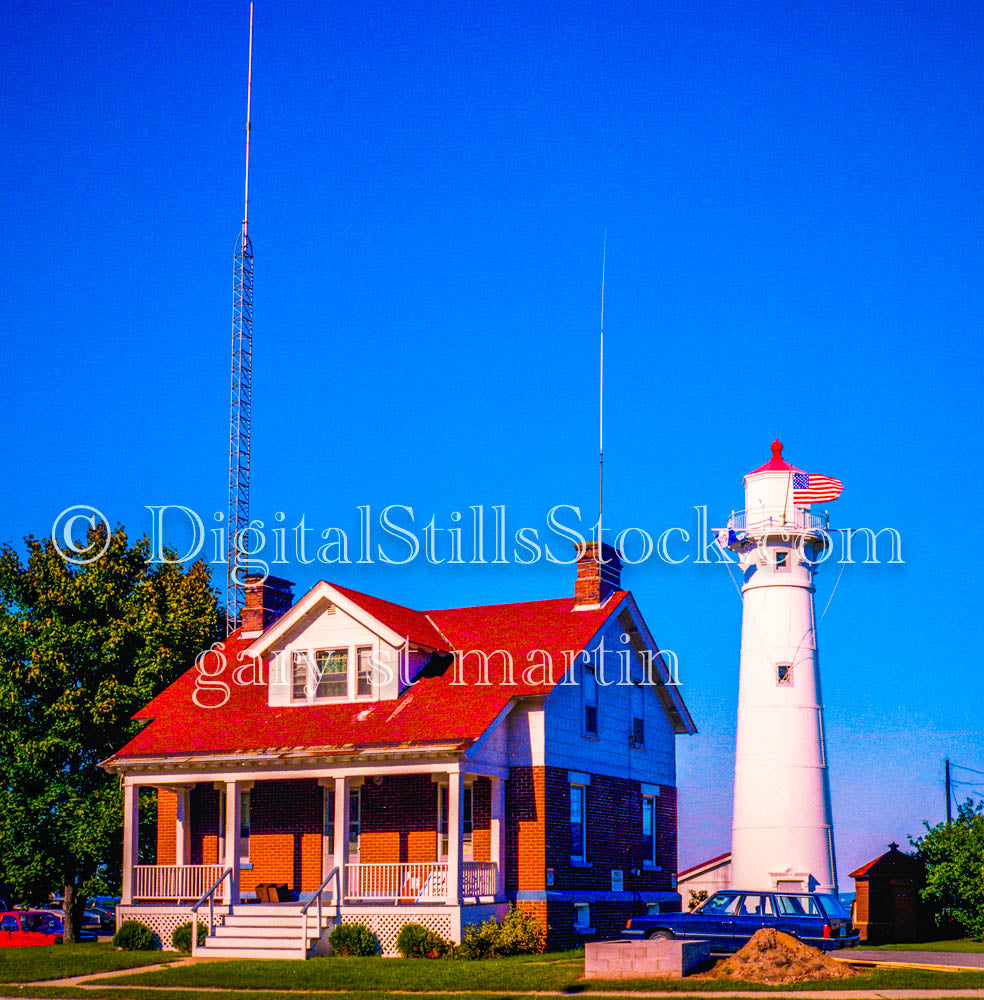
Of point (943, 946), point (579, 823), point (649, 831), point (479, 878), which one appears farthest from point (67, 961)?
point (943, 946)

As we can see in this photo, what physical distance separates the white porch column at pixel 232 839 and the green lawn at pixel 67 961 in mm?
1815

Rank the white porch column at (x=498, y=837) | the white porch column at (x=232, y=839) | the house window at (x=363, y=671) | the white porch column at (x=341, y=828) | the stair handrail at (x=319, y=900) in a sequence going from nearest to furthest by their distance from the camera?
1. the stair handrail at (x=319, y=900)
2. the white porch column at (x=341, y=828)
3. the white porch column at (x=498, y=837)
4. the white porch column at (x=232, y=839)
5. the house window at (x=363, y=671)

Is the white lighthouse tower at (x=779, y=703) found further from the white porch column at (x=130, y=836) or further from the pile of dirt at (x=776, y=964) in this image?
the white porch column at (x=130, y=836)

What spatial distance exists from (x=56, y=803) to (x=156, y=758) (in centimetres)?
645

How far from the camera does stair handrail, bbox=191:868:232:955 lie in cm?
3011

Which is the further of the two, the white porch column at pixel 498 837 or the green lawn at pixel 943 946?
the green lawn at pixel 943 946

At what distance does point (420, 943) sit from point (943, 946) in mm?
16486

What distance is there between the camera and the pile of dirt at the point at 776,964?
23359 mm

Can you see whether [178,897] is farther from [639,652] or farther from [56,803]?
[639,652]

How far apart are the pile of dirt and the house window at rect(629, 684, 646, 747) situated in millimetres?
11928

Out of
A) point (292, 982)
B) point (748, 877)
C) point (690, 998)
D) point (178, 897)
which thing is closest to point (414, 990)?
point (292, 982)

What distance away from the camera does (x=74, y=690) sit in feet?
126

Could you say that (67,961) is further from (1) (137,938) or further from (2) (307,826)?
(2) (307,826)

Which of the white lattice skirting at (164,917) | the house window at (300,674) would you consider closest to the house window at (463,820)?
the house window at (300,674)
